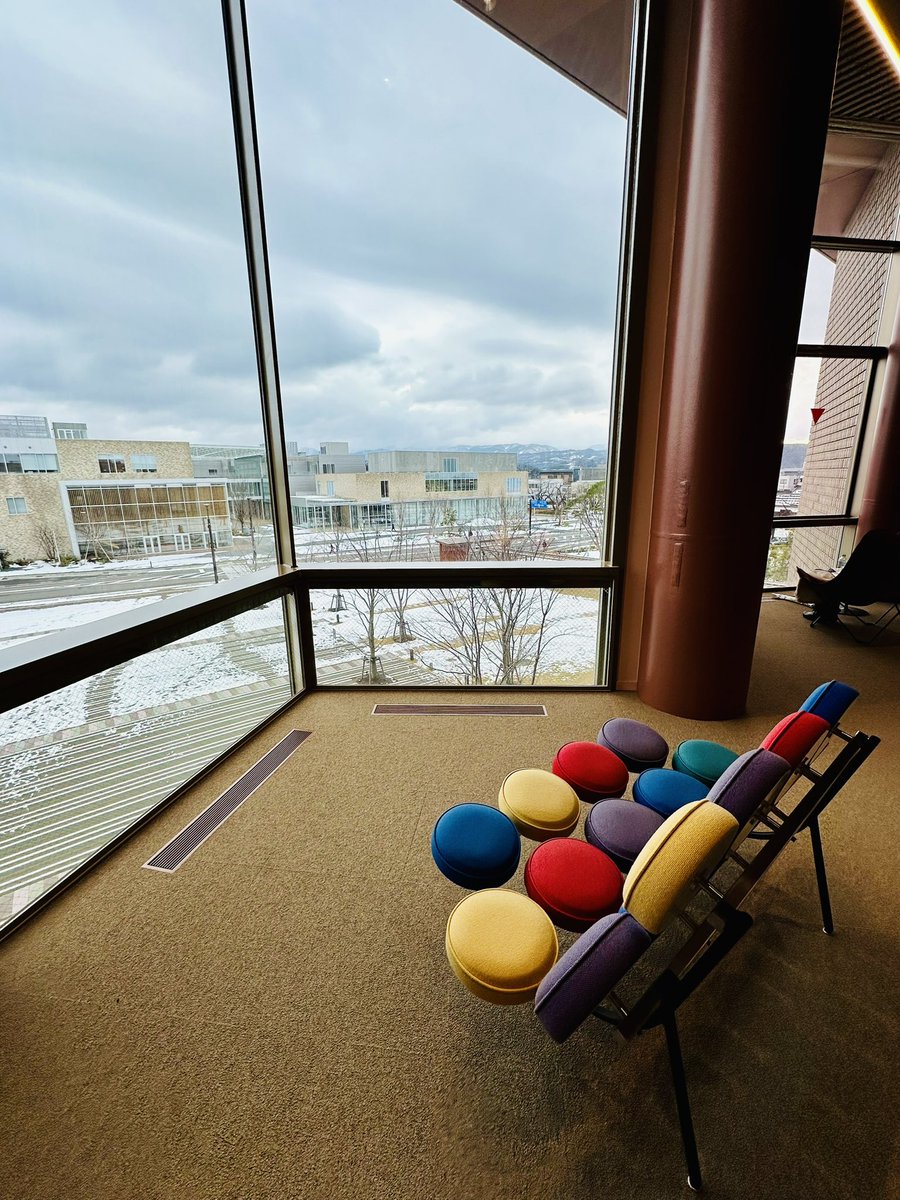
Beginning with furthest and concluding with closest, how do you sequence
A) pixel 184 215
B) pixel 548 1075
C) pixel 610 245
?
1. pixel 610 245
2. pixel 184 215
3. pixel 548 1075

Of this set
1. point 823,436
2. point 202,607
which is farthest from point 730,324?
point 823,436

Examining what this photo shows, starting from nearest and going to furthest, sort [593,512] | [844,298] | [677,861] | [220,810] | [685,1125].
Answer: [677,861]
[685,1125]
[220,810]
[593,512]
[844,298]

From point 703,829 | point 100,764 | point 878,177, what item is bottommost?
point 100,764

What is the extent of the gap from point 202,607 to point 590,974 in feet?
7.24

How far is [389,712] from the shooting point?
10.4ft

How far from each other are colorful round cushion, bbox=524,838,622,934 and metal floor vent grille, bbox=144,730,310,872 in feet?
4.78

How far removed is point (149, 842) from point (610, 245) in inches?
153

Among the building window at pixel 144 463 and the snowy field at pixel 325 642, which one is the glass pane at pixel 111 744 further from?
the building window at pixel 144 463

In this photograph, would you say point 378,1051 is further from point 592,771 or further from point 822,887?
point 822,887

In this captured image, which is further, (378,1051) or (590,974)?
(378,1051)

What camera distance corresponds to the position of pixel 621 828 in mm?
1517

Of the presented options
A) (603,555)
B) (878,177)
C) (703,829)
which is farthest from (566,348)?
(878,177)

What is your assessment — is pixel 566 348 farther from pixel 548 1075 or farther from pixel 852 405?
pixel 852 405

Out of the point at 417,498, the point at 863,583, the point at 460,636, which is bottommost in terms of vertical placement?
the point at 460,636
